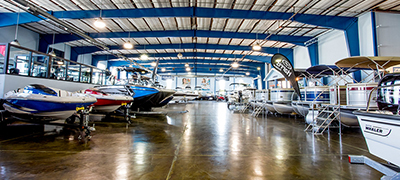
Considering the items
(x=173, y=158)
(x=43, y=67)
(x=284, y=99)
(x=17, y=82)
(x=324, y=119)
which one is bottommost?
(x=173, y=158)

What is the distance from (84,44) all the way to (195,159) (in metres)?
14.8

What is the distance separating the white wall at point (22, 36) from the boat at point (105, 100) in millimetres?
8943

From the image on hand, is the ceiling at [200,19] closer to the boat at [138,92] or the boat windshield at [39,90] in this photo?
the boat at [138,92]

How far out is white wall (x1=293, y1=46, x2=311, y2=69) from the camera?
36.0 ft

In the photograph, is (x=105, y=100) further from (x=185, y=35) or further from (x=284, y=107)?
(x=284, y=107)

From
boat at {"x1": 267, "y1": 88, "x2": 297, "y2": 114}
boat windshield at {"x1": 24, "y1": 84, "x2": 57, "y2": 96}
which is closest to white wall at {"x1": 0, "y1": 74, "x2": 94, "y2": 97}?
boat windshield at {"x1": 24, "y1": 84, "x2": 57, "y2": 96}

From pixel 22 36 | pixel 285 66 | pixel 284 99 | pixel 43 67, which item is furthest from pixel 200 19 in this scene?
pixel 22 36

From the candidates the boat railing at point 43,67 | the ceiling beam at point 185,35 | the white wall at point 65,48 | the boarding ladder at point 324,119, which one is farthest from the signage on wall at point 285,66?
the white wall at point 65,48

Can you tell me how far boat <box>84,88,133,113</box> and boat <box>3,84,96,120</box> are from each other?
1.37m

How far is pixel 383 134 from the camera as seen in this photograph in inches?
59.2

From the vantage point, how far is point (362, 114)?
1.78 m

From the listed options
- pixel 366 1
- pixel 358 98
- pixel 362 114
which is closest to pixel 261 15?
pixel 366 1

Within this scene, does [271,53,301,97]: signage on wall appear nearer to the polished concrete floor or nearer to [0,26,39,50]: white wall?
the polished concrete floor

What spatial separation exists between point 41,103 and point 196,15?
6.16m
